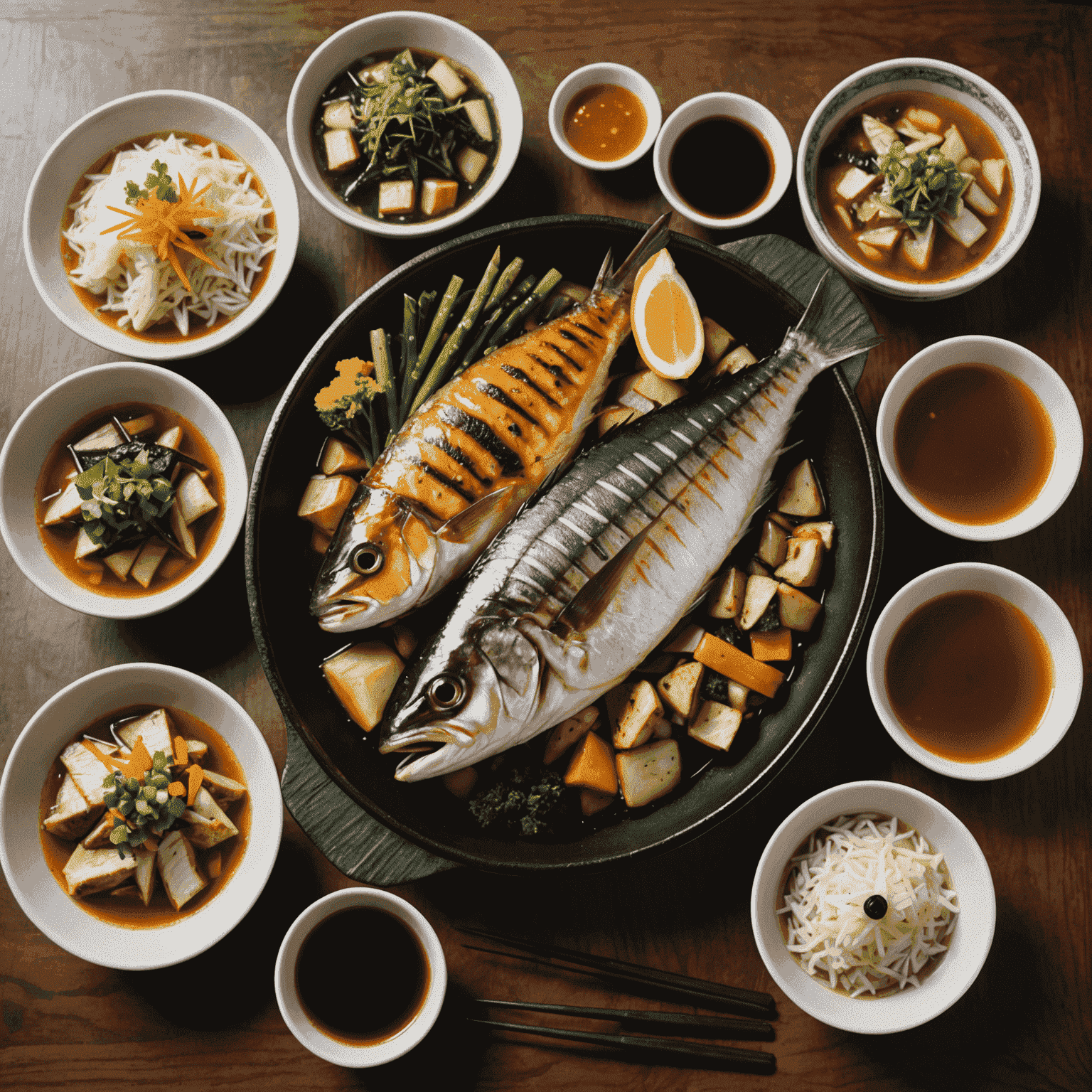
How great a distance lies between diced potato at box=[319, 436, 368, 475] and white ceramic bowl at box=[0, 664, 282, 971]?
654 millimetres

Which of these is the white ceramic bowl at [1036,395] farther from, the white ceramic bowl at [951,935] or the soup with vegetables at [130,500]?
the soup with vegetables at [130,500]

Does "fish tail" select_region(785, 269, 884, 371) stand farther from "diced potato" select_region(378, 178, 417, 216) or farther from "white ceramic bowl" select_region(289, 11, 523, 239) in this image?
"diced potato" select_region(378, 178, 417, 216)

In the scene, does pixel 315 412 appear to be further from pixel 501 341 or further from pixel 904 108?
pixel 904 108

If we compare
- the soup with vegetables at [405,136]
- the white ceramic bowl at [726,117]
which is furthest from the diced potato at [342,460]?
the white ceramic bowl at [726,117]

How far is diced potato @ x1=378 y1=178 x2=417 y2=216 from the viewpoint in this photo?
245 centimetres

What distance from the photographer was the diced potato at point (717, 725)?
2.24 meters

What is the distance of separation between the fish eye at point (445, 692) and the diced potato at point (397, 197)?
4.46 feet

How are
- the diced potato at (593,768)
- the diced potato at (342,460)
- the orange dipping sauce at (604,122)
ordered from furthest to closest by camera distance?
the orange dipping sauce at (604,122) < the diced potato at (342,460) < the diced potato at (593,768)

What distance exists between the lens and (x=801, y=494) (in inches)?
91.7

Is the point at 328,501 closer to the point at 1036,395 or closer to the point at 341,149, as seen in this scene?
the point at 341,149

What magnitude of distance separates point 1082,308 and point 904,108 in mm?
803

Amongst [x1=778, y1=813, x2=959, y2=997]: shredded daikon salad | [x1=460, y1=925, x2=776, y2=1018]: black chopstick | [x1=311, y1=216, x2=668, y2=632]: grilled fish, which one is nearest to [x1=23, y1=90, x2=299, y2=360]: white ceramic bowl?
[x1=311, y1=216, x2=668, y2=632]: grilled fish

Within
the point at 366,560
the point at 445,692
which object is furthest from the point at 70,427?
the point at 445,692

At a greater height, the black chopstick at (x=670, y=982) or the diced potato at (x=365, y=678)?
the diced potato at (x=365, y=678)
